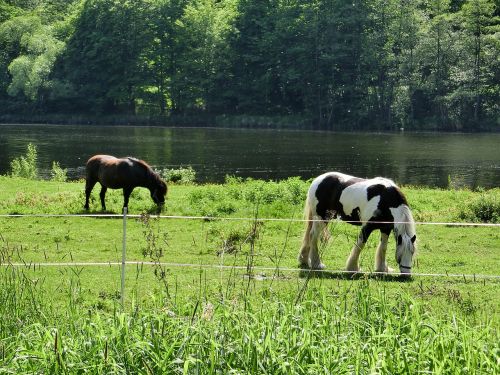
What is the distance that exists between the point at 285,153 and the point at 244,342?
49582 mm

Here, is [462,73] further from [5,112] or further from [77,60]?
[5,112]

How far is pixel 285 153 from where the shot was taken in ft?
184

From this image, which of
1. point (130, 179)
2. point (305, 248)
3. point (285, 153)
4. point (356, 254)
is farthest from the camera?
point (285, 153)

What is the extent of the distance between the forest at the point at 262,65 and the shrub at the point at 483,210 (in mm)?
69201

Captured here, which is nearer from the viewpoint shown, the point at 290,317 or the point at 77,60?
the point at 290,317

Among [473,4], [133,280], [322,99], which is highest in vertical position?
[473,4]

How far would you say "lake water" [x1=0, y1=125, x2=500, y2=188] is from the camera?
145 ft

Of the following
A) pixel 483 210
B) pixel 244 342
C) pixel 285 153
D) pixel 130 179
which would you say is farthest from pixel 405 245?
pixel 285 153

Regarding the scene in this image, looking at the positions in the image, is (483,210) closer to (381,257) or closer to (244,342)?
(381,257)

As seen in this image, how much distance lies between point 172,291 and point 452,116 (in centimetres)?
8046

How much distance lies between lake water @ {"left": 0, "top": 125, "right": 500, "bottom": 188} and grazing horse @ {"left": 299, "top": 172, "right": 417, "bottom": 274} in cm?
2677

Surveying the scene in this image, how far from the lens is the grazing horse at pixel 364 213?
12.1 metres

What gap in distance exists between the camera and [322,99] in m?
96.1

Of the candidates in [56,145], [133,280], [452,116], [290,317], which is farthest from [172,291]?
[452,116]
